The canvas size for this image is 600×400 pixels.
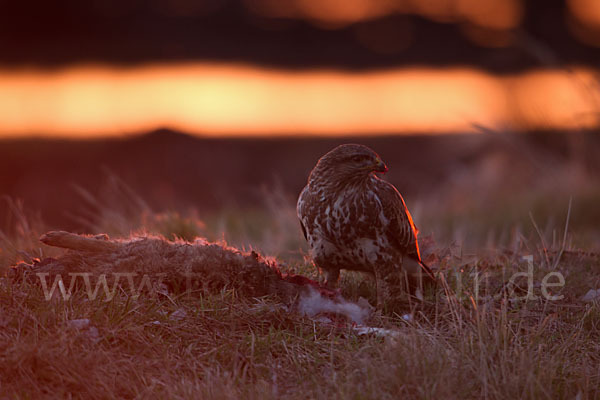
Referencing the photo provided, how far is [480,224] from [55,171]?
6527mm

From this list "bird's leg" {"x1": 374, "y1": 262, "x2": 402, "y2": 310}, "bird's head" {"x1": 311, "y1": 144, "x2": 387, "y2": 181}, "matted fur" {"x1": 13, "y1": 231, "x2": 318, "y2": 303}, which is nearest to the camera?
"matted fur" {"x1": 13, "y1": 231, "x2": 318, "y2": 303}

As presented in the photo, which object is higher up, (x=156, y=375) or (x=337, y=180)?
(x=337, y=180)

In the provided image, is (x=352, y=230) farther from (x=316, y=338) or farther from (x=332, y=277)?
(x=316, y=338)

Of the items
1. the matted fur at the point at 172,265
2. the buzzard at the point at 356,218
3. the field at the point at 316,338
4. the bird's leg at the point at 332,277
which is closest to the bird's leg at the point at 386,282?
the buzzard at the point at 356,218

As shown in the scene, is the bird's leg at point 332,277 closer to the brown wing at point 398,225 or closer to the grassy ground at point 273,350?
the grassy ground at point 273,350

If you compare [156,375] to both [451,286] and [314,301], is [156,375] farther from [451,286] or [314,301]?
[451,286]

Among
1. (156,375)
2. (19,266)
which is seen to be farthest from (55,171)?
(156,375)

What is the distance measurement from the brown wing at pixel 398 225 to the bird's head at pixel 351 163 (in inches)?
6.7

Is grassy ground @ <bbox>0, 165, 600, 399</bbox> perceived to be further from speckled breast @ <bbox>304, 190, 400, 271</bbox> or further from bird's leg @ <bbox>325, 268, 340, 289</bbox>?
speckled breast @ <bbox>304, 190, 400, 271</bbox>

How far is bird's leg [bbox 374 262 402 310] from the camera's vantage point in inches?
170

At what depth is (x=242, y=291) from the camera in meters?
4.01

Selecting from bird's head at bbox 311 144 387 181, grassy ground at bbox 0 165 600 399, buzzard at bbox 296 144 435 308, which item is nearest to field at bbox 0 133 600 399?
grassy ground at bbox 0 165 600 399

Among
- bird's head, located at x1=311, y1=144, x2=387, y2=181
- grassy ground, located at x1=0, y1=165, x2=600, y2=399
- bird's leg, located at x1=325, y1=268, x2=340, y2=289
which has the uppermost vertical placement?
bird's head, located at x1=311, y1=144, x2=387, y2=181

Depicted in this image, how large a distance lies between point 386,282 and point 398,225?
37cm
